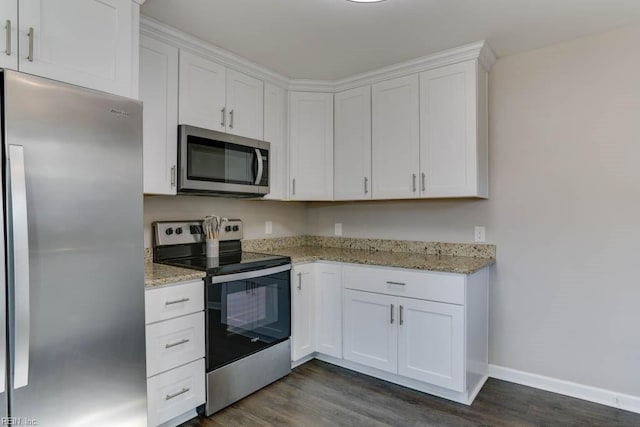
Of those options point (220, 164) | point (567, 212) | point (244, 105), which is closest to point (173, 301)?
point (220, 164)

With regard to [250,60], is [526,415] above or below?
below

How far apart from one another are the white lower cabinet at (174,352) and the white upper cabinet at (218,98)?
1111 millimetres

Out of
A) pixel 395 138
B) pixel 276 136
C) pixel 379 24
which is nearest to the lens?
pixel 379 24

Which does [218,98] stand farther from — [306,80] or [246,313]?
[246,313]

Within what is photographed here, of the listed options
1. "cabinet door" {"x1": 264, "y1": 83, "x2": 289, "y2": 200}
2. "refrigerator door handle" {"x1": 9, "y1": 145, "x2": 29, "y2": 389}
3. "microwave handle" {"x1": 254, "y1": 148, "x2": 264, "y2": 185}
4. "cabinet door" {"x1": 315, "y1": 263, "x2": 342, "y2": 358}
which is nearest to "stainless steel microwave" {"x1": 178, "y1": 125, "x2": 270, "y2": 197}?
"microwave handle" {"x1": 254, "y1": 148, "x2": 264, "y2": 185}

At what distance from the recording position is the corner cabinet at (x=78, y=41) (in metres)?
1.41

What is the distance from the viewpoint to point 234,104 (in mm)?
2658

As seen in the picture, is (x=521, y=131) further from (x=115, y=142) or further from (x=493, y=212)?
(x=115, y=142)

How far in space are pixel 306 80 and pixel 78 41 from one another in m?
1.85

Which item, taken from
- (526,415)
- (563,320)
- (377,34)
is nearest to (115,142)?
(377,34)

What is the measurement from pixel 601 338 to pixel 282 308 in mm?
2100

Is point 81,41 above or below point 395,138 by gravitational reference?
above

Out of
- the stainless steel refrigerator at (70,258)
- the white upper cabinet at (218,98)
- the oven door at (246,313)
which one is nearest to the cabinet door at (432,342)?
the oven door at (246,313)

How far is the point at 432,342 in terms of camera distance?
2.38 metres
